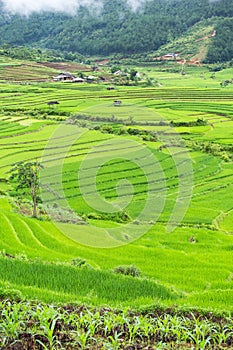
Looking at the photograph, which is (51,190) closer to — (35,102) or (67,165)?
(67,165)

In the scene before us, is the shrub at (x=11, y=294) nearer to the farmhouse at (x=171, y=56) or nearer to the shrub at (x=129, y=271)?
the shrub at (x=129, y=271)

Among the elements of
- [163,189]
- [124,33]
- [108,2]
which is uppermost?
[108,2]

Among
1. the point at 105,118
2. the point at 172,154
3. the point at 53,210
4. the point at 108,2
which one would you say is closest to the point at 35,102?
the point at 105,118

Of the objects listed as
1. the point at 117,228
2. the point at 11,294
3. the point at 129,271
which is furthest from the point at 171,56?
the point at 11,294

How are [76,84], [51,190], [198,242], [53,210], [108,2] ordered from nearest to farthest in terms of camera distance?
[198,242] < [53,210] < [51,190] < [76,84] < [108,2]

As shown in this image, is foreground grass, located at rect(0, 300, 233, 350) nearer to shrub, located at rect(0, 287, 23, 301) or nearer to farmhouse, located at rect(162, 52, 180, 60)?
shrub, located at rect(0, 287, 23, 301)

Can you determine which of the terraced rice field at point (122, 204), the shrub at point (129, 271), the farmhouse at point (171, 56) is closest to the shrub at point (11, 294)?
the terraced rice field at point (122, 204)

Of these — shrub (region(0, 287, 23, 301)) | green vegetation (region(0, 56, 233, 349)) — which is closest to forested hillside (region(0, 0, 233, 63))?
green vegetation (region(0, 56, 233, 349))
